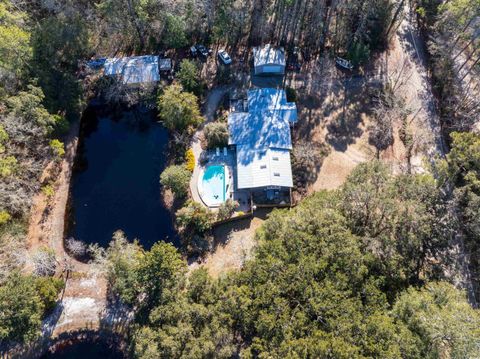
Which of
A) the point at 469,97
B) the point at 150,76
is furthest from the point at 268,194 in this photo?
the point at 469,97

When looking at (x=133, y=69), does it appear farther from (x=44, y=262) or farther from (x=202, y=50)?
(x=44, y=262)

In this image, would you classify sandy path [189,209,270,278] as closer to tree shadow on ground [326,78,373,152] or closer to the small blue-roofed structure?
tree shadow on ground [326,78,373,152]

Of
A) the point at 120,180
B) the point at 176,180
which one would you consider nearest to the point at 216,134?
the point at 176,180

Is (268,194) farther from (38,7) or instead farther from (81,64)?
(38,7)

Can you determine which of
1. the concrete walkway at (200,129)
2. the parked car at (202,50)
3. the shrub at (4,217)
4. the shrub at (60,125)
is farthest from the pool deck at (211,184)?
the shrub at (4,217)

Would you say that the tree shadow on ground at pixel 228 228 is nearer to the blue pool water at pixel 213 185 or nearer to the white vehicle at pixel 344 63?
the blue pool water at pixel 213 185

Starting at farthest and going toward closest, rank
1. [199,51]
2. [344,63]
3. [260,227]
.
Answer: [199,51] → [344,63] → [260,227]

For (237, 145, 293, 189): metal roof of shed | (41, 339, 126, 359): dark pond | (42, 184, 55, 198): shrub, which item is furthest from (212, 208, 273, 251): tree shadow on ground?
(42, 184, 55, 198): shrub
